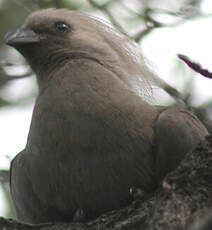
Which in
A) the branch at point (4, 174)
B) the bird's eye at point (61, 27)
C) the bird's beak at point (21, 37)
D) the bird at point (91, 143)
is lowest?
the branch at point (4, 174)

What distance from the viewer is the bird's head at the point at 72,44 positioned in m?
5.01

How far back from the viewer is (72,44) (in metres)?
5.11

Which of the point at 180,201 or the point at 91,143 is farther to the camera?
the point at 91,143

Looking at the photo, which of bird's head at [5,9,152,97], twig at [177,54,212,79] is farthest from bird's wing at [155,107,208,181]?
bird's head at [5,9,152,97]

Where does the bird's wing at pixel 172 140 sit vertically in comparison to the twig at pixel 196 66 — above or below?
below

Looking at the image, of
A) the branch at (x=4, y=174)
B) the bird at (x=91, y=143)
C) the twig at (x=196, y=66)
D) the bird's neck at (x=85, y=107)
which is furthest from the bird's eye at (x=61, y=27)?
the twig at (x=196, y=66)

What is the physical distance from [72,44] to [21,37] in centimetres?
48

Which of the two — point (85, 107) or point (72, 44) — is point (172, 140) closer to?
point (85, 107)

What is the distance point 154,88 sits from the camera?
5.48m

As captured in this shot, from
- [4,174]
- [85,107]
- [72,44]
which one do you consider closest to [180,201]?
[85,107]

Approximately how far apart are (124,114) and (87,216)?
2.73 ft

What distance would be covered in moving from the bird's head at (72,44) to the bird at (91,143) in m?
0.05

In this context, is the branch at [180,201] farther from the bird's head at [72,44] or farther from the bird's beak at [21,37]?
the bird's beak at [21,37]

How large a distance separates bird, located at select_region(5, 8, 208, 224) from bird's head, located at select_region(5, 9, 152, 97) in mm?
47
